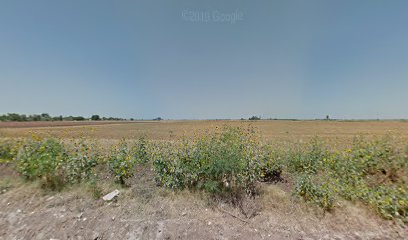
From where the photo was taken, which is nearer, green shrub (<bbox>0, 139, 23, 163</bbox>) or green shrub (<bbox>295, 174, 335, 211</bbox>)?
green shrub (<bbox>295, 174, 335, 211</bbox>)

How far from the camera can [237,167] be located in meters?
3.17

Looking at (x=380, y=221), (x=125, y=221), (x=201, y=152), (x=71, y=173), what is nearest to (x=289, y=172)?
(x=380, y=221)

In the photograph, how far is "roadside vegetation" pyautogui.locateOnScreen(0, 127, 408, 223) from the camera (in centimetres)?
316

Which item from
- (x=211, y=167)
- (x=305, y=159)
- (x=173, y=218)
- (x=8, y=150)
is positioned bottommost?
(x=173, y=218)

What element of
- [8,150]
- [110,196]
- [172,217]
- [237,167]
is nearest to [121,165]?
[110,196]

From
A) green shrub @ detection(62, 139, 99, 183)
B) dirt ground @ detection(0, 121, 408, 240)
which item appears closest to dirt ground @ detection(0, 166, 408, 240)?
dirt ground @ detection(0, 121, 408, 240)

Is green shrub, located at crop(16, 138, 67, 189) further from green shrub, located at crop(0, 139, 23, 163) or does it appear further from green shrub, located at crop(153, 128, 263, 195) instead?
green shrub, located at crop(153, 128, 263, 195)

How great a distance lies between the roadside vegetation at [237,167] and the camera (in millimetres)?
3163

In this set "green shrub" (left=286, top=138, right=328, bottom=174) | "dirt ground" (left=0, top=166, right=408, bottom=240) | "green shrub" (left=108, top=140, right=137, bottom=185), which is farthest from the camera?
"green shrub" (left=286, top=138, right=328, bottom=174)

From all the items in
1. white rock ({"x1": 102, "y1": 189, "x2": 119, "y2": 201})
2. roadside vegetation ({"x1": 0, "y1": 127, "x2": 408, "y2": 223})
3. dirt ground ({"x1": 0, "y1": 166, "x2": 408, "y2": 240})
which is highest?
roadside vegetation ({"x1": 0, "y1": 127, "x2": 408, "y2": 223})

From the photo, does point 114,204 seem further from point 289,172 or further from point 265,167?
point 289,172

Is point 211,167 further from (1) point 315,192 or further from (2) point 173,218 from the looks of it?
(1) point 315,192

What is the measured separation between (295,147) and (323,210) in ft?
6.84

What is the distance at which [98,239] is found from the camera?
243cm
